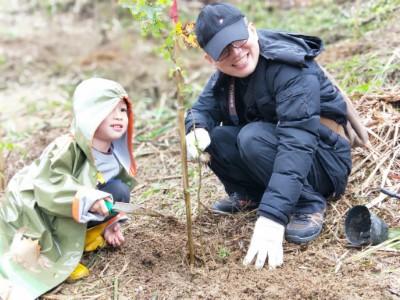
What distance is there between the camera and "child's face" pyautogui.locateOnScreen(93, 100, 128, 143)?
8.20 ft

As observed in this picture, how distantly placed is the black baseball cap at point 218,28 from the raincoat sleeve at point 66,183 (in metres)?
0.79

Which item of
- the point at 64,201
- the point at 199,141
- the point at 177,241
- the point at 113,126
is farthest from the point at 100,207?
the point at 199,141

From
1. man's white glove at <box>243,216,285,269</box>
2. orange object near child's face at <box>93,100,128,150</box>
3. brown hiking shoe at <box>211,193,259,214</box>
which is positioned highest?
orange object near child's face at <box>93,100,128,150</box>

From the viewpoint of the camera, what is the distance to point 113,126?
2.52m

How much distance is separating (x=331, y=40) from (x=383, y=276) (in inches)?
149

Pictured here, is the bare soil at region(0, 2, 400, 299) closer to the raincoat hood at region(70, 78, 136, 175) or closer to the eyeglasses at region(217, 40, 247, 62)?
the raincoat hood at region(70, 78, 136, 175)

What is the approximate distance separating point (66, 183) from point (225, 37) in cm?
98

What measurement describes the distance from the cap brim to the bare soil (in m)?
0.71

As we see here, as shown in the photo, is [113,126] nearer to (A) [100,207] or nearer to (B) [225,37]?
(A) [100,207]

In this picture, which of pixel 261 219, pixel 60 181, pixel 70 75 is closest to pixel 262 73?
pixel 261 219

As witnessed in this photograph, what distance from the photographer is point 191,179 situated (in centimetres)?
360

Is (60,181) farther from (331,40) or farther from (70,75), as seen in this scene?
(70,75)

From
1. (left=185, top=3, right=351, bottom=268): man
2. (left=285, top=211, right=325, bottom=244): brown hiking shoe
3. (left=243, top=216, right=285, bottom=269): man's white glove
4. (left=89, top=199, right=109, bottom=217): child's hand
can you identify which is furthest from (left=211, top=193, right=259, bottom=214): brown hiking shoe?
(left=89, top=199, right=109, bottom=217): child's hand

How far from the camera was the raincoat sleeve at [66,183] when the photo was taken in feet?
7.43
